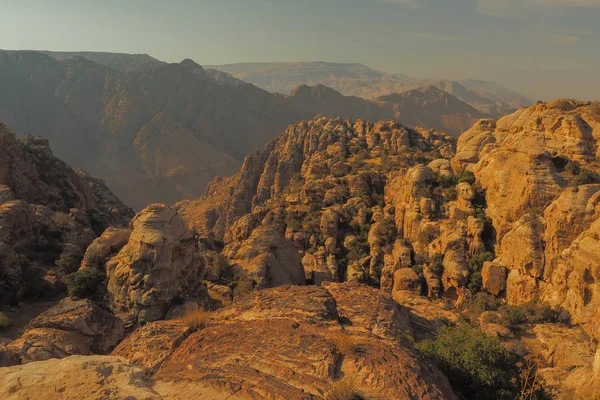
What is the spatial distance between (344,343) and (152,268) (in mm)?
9013

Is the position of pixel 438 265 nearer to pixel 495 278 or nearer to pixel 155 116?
pixel 495 278

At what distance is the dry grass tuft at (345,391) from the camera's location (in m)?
5.71

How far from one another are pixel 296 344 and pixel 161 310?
26.5 feet

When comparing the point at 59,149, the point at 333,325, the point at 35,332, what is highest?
the point at 333,325

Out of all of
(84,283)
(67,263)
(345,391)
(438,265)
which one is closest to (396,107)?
(438,265)

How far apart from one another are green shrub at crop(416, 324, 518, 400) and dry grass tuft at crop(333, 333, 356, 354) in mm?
2466

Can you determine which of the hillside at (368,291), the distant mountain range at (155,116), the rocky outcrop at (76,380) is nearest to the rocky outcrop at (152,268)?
the hillside at (368,291)

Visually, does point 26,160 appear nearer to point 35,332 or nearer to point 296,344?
point 35,332

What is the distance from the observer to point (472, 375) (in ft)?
26.6

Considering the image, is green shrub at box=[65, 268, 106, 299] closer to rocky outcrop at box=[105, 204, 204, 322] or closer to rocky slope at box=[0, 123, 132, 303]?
rocky outcrop at box=[105, 204, 204, 322]

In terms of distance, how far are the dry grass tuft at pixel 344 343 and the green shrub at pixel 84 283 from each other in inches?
444

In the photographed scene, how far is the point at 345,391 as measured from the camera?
575cm

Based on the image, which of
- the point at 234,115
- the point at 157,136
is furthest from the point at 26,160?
the point at 234,115

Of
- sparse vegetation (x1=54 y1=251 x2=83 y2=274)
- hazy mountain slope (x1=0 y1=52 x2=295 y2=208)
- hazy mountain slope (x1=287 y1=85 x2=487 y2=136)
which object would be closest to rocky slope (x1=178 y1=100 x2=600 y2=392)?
sparse vegetation (x1=54 y1=251 x2=83 y2=274)
